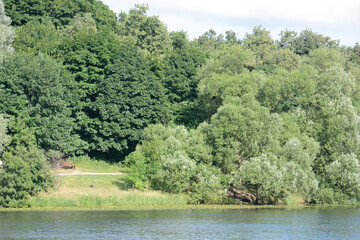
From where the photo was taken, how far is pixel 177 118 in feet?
322

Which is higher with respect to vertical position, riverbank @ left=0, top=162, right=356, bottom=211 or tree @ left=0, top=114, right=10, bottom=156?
tree @ left=0, top=114, right=10, bottom=156

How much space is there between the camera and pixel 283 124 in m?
77.5

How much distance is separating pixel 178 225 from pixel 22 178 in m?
20.5

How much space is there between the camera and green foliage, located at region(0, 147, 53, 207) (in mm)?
58688

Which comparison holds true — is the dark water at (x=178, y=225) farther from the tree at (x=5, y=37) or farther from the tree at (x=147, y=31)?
the tree at (x=147, y=31)

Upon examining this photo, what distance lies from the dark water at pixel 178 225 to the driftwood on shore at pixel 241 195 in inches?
334

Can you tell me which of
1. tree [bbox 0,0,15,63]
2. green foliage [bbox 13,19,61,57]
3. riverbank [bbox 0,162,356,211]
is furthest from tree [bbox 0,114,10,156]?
green foliage [bbox 13,19,61,57]

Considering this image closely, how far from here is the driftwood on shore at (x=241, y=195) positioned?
2758 inches

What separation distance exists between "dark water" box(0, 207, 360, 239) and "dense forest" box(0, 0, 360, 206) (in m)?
7.73

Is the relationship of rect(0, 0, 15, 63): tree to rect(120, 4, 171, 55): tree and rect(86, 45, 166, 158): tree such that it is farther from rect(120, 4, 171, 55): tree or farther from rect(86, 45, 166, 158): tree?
rect(120, 4, 171, 55): tree

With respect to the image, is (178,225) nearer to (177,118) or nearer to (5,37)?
(177,118)

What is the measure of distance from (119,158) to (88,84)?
13856 millimetres

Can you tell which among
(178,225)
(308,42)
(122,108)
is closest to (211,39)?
(308,42)

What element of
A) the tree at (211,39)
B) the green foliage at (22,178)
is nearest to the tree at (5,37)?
the green foliage at (22,178)
